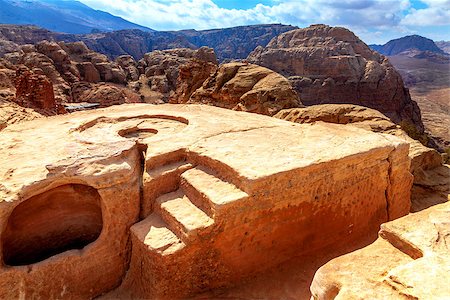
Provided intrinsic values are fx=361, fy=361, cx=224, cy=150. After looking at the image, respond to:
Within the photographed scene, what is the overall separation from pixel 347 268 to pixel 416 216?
98 centimetres

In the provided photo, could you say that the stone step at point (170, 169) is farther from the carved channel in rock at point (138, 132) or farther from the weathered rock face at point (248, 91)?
the weathered rock face at point (248, 91)

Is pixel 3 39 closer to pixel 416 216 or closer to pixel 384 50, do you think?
pixel 416 216

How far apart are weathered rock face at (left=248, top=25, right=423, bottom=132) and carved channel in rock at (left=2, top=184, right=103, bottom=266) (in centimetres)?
2784

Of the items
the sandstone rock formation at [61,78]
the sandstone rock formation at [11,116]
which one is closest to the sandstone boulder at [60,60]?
the sandstone rock formation at [61,78]

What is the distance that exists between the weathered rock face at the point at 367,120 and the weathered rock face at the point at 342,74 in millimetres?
19131

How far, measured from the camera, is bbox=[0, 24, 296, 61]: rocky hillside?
6063 centimetres

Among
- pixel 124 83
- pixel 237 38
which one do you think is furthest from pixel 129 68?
pixel 237 38

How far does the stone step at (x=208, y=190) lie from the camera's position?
3661mm

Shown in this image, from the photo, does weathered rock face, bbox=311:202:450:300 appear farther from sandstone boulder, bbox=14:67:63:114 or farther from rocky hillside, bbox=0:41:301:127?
sandstone boulder, bbox=14:67:63:114

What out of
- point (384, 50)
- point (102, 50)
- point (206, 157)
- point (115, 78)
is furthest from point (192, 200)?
point (384, 50)

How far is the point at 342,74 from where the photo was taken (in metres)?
35.6

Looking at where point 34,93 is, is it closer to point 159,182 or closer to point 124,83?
point 159,182

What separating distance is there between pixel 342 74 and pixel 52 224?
35.2 metres

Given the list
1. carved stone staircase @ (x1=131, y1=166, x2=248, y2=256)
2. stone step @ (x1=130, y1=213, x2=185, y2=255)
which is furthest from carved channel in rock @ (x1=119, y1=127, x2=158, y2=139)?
stone step @ (x1=130, y1=213, x2=185, y2=255)
